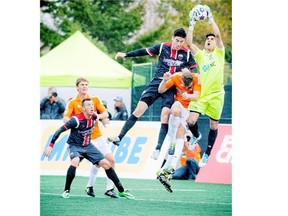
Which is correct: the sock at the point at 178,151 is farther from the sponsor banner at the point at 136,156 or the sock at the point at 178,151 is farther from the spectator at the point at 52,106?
the spectator at the point at 52,106

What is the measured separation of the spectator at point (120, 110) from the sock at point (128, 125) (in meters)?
0.08

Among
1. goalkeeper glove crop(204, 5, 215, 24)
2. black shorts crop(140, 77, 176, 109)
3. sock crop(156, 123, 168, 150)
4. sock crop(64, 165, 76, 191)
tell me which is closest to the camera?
goalkeeper glove crop(204, 5, 215, 24)

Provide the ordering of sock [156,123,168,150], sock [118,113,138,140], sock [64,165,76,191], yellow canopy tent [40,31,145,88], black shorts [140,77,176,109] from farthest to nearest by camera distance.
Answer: yellow canopy tent [40,31,145,88]
sock [64,165,76,191]
sock [118,113,138,140]
sock [156,123,168,150]
black shorts [140,77,176,109]

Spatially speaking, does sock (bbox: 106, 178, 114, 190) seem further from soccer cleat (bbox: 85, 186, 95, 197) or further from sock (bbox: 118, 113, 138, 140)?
sock (bbox: 118, 113, 138, 140)

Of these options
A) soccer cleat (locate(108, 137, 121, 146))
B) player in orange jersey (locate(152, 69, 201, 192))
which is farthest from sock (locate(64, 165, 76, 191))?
player in orange jersey (locate(152, 69, 201, 192))

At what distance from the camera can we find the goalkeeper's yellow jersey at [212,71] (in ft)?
29.8

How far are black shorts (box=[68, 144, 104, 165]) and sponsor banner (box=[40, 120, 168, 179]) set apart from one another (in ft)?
0.23

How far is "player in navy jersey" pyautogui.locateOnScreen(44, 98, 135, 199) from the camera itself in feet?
30.8

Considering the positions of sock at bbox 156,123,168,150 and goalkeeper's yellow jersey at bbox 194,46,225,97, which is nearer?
goalkeeper's yellow jersey at bbox 194,46,225,97
